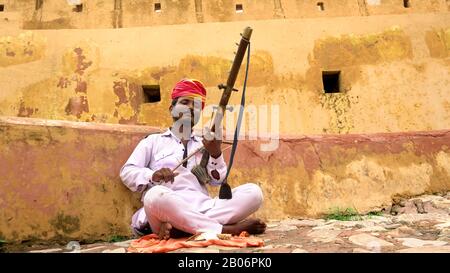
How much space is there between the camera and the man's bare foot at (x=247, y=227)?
2.59m

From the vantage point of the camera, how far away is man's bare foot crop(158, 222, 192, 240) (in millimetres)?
2494

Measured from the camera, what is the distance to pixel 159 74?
7.80 metres

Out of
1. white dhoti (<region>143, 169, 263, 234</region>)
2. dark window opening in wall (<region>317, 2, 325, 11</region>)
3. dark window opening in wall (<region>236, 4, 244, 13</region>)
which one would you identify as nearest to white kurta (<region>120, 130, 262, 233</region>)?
white dhoti (<region>143, 169, 263, 234</region>)

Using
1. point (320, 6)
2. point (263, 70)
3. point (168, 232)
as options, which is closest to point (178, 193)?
point (168, 232)

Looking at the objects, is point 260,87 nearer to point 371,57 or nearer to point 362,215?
point 371,57

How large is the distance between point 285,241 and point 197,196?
2.00 ft

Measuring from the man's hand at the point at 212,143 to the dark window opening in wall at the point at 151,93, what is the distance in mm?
5221

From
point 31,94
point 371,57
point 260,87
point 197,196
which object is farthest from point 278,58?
point 197,196

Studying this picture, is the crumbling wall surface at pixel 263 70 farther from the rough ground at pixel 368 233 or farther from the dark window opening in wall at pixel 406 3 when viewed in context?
the rough ground at pixel 368 233

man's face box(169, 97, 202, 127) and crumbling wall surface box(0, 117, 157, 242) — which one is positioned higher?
man's face box(169, 97, 202, 127)

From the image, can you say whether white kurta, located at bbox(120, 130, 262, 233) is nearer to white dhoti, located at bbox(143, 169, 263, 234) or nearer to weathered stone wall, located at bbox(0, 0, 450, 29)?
white dhoti, located at bbox(143, 169, 263, 234)

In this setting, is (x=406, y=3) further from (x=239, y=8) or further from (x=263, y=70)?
(x=263, y=70)

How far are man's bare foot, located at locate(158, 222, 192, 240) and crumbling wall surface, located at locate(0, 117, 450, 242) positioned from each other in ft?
1.73

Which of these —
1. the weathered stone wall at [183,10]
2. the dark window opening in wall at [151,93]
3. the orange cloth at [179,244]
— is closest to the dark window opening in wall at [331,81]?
the dark window opening in wall at [151,93]
